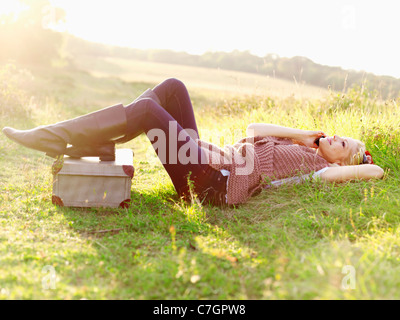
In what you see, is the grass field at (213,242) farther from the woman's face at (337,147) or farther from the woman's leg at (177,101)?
the woman's leg at (177,101)

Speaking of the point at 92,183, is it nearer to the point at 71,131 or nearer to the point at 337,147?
the point at 71,131

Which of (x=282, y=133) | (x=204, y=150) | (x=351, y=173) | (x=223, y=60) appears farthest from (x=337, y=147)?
(x=223, y=60)

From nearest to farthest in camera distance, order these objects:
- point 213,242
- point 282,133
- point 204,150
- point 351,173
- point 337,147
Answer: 1. point 213,242
2. point 204,150
3. point 351,173
4. point 337,147
5. point 282,133

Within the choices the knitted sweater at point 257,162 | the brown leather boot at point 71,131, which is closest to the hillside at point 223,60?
the knitted sweater at point 257,162

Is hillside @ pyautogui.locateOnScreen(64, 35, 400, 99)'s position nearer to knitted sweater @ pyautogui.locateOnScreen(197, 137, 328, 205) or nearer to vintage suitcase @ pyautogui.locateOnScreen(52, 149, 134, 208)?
knitted sweater @ pyautogui.locateOnScreen(197, 137, 328, 205)

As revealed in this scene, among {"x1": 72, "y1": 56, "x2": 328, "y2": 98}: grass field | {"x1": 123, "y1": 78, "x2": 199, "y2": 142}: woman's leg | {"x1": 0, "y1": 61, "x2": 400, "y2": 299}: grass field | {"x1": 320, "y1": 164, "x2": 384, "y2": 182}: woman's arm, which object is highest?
{"x1": 72, "y1": 56, "x2": 328, "y2": 98}: grass field

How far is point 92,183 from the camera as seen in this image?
3.08 metres

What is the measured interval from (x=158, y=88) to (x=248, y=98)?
151 inches

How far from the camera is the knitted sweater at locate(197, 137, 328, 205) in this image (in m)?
2.98

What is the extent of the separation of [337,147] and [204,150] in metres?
1.22

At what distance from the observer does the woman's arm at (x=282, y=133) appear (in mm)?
3398

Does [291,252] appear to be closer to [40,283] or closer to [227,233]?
[227,233]

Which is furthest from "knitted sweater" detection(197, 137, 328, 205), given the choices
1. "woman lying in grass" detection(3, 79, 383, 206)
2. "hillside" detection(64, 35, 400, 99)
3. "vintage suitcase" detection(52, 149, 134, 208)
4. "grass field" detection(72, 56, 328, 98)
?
"grass field" detection(72, 56, 328, 98)
